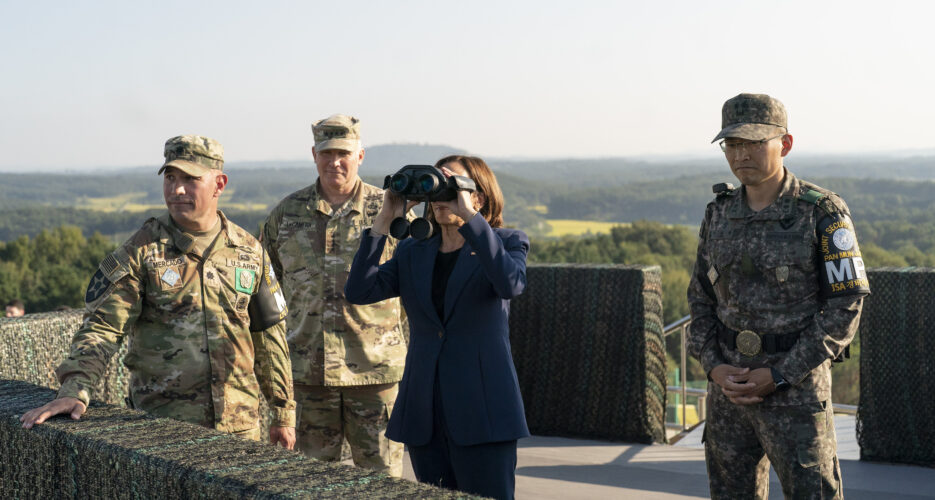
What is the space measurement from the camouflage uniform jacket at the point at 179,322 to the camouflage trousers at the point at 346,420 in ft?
3.01

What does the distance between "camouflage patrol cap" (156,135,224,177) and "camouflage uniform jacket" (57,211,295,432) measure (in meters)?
0.21

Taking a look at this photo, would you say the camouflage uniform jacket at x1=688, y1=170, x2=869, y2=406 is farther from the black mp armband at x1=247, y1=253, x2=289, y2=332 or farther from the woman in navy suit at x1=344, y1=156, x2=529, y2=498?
the black mp armband at x1=247, y1=253, x2=289, y2=332

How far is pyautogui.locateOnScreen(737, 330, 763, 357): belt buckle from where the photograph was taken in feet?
10.3

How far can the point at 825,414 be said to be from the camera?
3.09m

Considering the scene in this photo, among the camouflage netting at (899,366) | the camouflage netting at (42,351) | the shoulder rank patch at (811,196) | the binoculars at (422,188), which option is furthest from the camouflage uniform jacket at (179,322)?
the camouflage netting at (899,366)

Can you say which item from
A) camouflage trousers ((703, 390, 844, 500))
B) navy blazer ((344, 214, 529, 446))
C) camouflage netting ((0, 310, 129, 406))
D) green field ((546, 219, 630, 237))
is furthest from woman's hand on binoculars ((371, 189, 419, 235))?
green field ((546, 219, 630, 237))

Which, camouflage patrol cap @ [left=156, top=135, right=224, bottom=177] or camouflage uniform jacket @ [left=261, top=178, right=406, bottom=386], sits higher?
camouflage patrol cap @ [left=156, top=135, right=224, bottom=177]

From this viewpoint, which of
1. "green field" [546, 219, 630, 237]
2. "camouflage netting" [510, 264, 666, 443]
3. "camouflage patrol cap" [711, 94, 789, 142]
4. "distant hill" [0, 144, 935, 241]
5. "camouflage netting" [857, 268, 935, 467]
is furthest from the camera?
"green field" [546, 219, 630, 237]

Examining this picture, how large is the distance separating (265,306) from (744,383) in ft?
5.14

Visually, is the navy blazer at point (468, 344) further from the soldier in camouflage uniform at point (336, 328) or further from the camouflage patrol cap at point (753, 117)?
the soldier in camouflage uniform at point (336, 328)

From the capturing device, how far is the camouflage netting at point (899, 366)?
211 inches

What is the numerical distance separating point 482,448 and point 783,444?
36.9 inches

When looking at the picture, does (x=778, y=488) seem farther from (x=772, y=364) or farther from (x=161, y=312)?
(x=161, y=312)

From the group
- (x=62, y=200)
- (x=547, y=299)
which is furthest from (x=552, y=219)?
(x=547, y=299)
